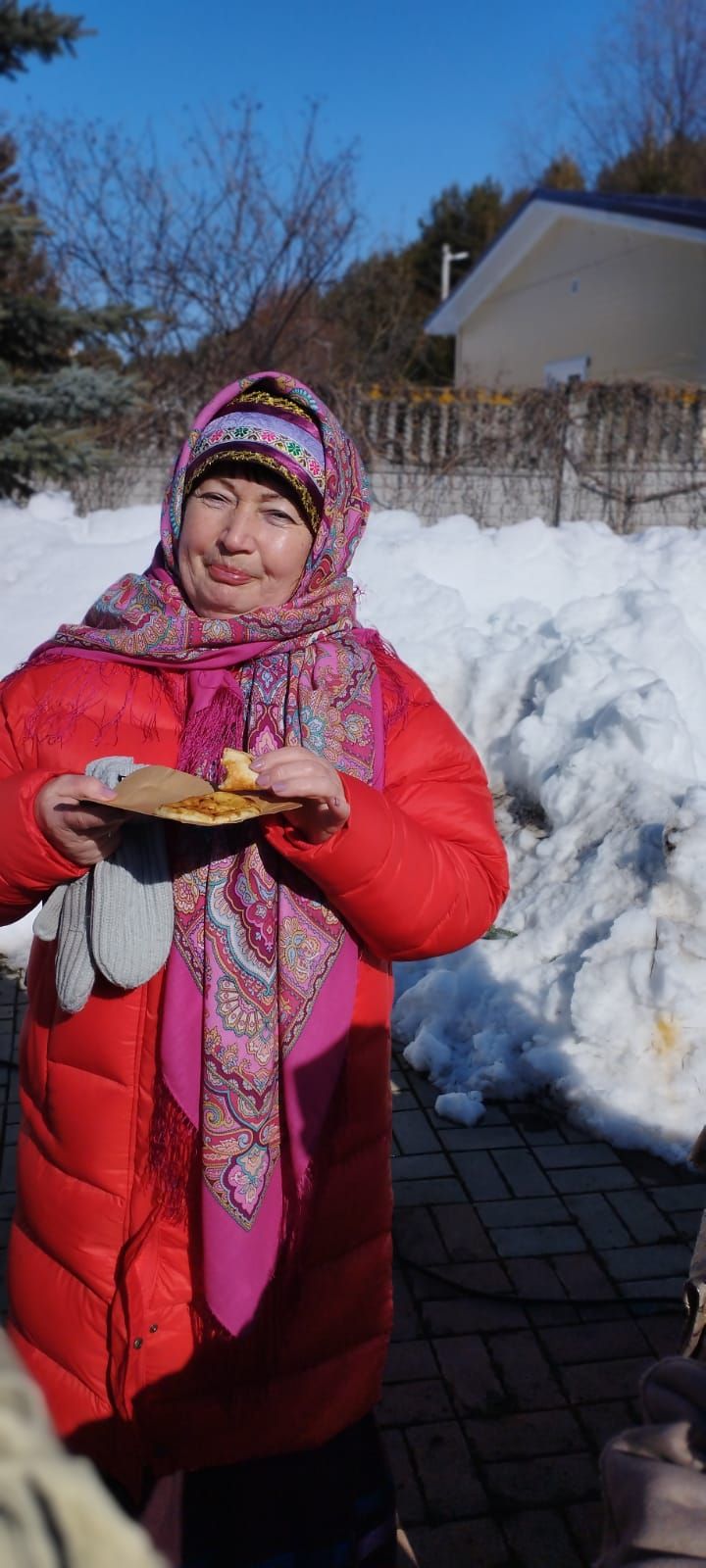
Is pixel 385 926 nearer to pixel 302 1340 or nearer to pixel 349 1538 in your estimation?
pixel 302 1340

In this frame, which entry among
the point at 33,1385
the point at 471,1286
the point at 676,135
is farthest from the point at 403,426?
the point at 676,135

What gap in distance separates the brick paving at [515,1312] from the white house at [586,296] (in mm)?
13129

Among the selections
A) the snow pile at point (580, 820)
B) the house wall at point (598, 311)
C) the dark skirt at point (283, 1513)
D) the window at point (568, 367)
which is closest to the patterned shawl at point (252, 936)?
the dark skirt at point (283, 1513)

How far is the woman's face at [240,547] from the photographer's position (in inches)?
77.6

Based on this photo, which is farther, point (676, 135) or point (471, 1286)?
point (676, 135)

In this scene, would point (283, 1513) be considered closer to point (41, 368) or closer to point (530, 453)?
point (41, 368)

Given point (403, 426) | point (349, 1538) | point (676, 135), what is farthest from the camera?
point (676, 135)

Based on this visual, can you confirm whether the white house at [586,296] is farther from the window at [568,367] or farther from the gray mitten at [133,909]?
the gray mitten at [133,909]

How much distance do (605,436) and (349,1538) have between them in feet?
34.1

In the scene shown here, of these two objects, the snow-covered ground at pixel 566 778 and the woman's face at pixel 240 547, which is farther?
the snow-covered ground at pixel 566 778

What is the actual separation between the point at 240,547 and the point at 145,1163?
1.03m

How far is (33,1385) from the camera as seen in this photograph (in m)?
0.65

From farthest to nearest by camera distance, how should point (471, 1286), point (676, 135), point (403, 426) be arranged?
point (676, 135) → point (403, 426) → point (471, 1286)

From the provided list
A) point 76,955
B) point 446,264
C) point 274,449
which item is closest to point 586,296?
point 446,264
